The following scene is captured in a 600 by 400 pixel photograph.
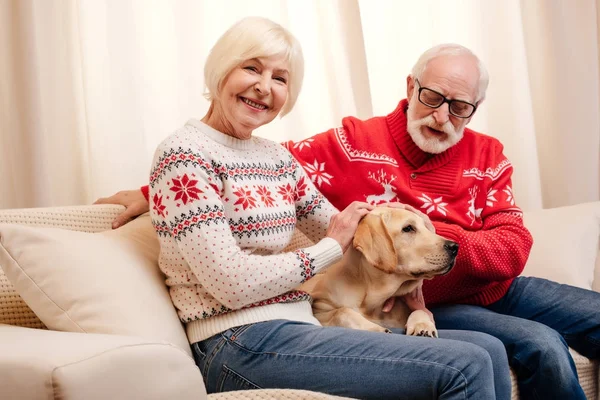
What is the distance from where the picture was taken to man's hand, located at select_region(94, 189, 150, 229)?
6.17 feet

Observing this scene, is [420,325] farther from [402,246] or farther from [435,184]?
[435,184]

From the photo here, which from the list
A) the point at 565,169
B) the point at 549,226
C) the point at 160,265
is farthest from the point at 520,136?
the point at 160,265

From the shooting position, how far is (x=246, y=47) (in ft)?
5.40

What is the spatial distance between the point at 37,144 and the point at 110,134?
24cm

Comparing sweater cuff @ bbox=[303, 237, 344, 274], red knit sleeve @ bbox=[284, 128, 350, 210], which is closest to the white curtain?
red knit sleeve @ bbox=[284, 128, 350, 210]

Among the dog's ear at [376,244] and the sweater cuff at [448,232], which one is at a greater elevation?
the dog's ear at [376,244]

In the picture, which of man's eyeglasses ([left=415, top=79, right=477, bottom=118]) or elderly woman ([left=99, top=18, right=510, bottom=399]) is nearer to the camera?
elderly woman ([left=99, top=18, right=510, bottom=399])

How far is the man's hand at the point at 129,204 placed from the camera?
188 cm

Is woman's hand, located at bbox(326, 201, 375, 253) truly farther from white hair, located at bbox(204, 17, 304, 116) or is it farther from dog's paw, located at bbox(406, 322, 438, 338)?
white hair, located at bbox(204, 17, 304, 116)

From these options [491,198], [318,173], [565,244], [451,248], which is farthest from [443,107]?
[565,244]

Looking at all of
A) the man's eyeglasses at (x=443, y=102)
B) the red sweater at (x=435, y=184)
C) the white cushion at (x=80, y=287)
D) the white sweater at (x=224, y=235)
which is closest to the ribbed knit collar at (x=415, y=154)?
the red sweater at (x=435, y=184)

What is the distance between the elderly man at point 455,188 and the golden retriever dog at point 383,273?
20cm

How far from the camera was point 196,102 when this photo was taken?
8.16 feet

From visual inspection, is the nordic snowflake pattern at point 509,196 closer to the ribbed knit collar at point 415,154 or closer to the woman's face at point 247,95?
the ribbed knit collar at point 415,154
